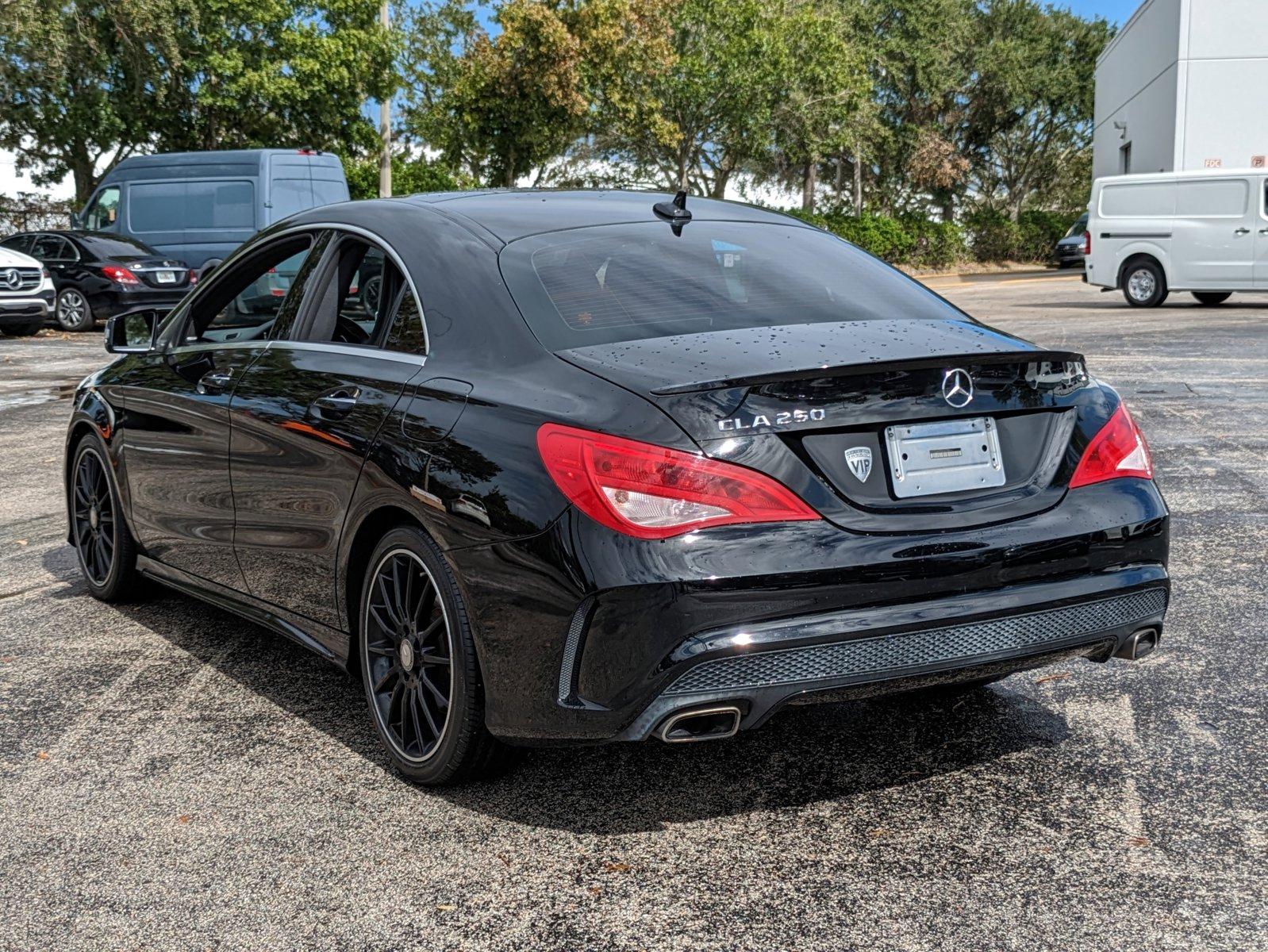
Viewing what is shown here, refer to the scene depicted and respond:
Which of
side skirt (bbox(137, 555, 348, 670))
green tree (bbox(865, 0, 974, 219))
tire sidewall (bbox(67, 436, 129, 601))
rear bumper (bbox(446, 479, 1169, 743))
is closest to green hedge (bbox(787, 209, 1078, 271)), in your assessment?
green tree (bbox(865, 0, 974, 219))

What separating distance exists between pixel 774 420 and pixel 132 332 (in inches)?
139

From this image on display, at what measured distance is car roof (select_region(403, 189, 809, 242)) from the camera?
13.9 ft

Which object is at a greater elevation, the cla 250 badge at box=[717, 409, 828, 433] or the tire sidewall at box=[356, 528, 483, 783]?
the cla 250 badge at box=[717, 409, 828, 433]

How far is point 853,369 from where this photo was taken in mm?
3346

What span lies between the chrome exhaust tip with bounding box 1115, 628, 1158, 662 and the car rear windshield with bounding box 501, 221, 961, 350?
98 cm

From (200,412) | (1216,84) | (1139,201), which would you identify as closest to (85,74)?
(1139,201)

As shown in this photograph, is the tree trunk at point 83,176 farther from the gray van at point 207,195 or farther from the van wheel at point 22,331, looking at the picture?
the gray van at point 207,195

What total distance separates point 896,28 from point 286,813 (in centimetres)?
5202

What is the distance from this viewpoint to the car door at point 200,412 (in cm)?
484

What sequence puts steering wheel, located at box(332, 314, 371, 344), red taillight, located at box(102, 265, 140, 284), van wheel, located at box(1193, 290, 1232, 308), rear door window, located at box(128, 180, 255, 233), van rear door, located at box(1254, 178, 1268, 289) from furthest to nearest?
van wheel, located at box(1193, 290, 1232, 308), van rear door, located at box(1254, 178, 1268, 289), red taillight, located at box(102, 265, 140, 284), rear door window, located at box(128, 180, 255, 233), steering wheel, located at box(332, 314, 371, 344)

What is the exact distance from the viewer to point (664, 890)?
3262mm

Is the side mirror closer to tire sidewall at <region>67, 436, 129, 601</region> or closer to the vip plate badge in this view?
tire sidewall at <region>67, 436, 129, 601</region>

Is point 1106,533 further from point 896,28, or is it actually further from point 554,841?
point 896,28

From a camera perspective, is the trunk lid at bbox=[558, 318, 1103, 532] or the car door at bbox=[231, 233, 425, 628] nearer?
the trunk lid at bbox=[558, 318, 1103, 532]
